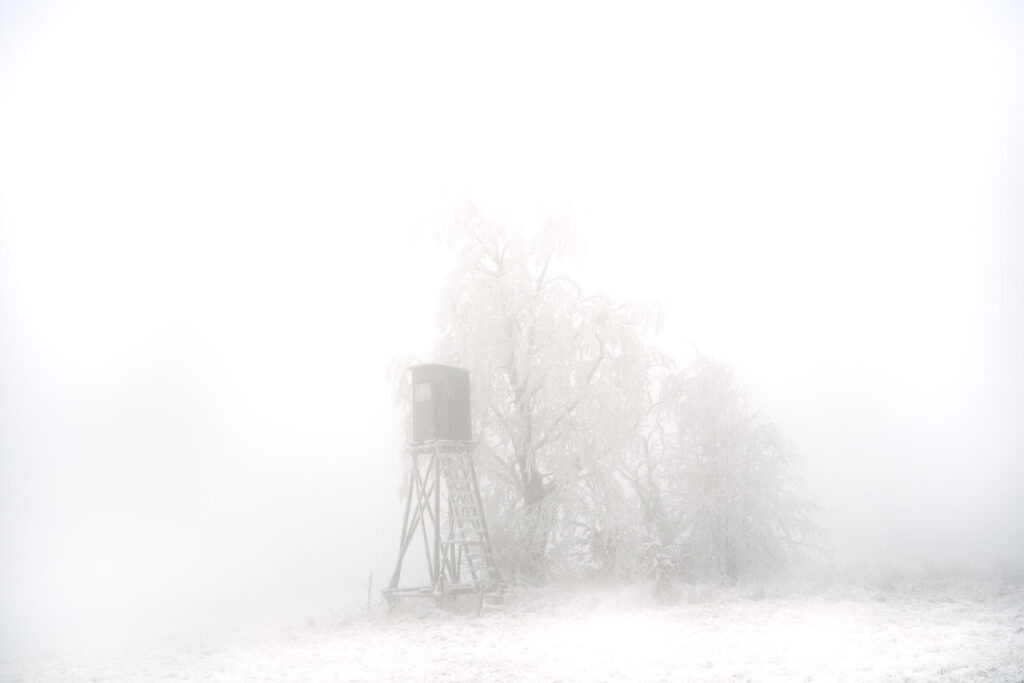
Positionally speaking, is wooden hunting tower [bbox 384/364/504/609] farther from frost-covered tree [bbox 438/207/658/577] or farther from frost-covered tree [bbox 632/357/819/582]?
frost-covered tree [bbox 632/357/819/582]

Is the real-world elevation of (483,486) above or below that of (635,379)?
below

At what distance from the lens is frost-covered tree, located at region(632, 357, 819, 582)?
55.7ft

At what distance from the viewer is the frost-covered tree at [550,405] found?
17.3 metres

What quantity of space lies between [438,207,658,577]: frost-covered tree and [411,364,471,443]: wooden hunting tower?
1577 mm

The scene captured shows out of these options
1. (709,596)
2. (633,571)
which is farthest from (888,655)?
(633,571)

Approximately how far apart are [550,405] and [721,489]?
15.7 ft

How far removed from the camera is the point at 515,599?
15.1 m

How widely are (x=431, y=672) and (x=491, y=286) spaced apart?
1106cm

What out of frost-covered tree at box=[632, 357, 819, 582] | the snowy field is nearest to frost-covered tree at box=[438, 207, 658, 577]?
frost-covered tree at box=[632, 357, 819, 582]

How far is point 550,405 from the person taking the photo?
58.6 feet

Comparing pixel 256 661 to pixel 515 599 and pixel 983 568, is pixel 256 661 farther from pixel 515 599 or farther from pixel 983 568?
pixel 983 568

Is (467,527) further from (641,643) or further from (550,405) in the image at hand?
(641,643)

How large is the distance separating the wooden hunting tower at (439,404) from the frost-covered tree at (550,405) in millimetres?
1577

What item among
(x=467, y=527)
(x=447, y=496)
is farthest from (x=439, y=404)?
(x=467, y=527)
